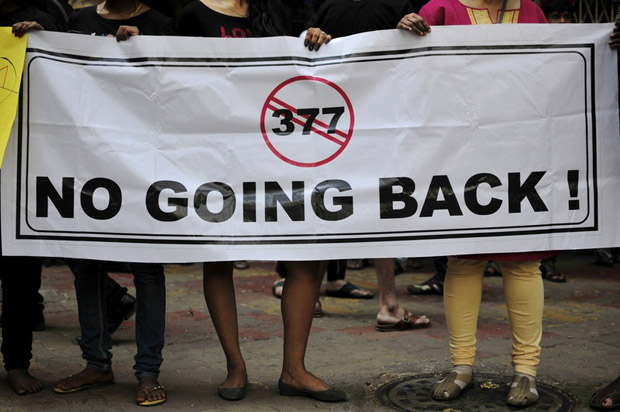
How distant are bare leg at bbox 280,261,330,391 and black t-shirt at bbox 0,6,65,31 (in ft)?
5.86

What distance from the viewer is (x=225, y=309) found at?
4074 mm

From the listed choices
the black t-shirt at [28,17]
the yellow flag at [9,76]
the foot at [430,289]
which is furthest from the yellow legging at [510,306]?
the foot at [430,289]

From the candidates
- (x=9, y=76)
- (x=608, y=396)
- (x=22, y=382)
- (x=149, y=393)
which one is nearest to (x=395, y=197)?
(x=608, y=396)

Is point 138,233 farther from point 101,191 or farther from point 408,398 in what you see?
point 408,398

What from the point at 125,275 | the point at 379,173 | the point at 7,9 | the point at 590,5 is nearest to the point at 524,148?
the point at 379,173

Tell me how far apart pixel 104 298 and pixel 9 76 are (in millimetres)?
1223

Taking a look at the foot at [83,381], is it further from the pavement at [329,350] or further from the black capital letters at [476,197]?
the black capital letters at [476,197]

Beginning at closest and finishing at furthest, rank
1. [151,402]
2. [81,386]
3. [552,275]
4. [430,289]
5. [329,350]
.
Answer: [151,402] → [81,386] → [329,350] → [430,289] → [552,275]

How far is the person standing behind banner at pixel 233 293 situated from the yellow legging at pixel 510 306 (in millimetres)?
662

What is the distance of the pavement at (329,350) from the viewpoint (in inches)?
157

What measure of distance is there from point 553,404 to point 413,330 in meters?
1.75

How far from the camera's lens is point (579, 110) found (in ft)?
13.2

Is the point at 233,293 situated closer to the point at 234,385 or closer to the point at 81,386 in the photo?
the point at 234,385

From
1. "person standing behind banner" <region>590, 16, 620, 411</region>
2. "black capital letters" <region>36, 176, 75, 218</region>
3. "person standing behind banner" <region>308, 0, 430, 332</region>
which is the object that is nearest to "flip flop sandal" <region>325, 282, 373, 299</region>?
"person standing behind banner" <region>308, 0, 430, 332</region>
